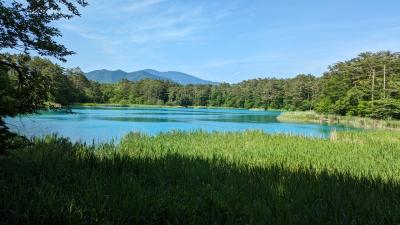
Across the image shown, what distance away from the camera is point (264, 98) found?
9512 centimetres

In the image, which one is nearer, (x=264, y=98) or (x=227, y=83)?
(x=264, y=98)

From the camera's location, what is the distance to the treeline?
34.2 metres

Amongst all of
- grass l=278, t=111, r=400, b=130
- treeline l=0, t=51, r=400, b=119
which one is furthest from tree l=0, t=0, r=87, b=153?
grass l=278, t=111, r=400, b=130

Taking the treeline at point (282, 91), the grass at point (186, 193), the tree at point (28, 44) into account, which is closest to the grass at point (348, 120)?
the treeline at point (282, 91)

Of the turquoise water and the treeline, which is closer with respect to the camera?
the turquoise water

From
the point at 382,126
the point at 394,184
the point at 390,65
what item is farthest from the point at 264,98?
the point at 394,184

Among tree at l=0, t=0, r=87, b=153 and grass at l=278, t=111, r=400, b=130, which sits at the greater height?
tree at l=0, t=0, r=87, b=153

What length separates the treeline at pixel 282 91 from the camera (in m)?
34.2

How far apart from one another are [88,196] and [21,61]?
106 inches

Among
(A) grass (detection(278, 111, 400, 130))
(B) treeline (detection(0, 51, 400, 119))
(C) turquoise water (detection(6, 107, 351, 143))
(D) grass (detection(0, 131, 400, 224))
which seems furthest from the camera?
(B) treeline (detection(0, 51, 400, 119))

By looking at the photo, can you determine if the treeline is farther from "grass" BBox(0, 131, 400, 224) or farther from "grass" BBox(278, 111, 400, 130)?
"grass" BBox(278, 111, 400, 130)

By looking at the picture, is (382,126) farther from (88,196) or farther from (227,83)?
(227,83)

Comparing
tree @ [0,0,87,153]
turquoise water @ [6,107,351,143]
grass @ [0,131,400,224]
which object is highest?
tree @ [0,0,87,153]

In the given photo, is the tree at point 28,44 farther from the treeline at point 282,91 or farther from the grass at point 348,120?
the grass at point 348,120
